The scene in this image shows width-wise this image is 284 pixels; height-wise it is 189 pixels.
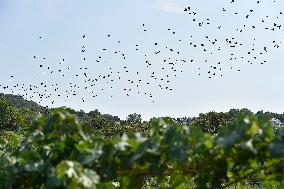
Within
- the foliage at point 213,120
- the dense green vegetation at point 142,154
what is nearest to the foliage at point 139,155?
the dense green vegetation at point 142,154

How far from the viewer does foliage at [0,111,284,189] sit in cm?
262

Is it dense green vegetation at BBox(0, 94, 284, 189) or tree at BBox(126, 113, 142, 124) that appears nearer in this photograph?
dense green vegetation at BBox(0, 94, 284, 189)

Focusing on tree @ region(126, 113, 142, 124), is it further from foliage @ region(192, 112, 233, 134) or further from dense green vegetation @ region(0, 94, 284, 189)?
dense green vegetation @ region(0, 94, 284, 189)

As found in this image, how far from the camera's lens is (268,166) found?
3094 mm

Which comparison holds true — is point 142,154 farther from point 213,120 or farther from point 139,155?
point 213,120

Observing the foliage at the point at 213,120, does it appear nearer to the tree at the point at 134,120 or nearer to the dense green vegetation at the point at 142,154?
the tree at the point at 134,120

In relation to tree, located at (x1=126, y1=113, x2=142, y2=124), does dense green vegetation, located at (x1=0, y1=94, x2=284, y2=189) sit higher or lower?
lower

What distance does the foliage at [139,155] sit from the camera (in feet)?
8.58

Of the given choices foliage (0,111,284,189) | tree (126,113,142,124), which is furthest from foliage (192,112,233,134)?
foliage (0,111,284,189)

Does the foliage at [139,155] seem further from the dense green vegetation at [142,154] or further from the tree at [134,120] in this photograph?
the tree at [134,120]

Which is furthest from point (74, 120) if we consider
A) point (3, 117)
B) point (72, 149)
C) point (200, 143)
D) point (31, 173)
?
point (3, 117)

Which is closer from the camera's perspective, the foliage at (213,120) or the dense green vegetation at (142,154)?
the dense green vegetation at (142,154)

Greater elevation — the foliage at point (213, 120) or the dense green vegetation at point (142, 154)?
the foliage at point (213, 120)

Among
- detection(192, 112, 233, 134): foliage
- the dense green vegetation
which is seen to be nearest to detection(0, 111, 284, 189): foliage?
the dense green vegetation
